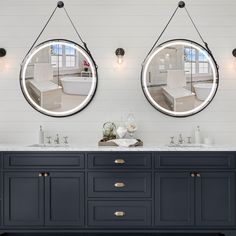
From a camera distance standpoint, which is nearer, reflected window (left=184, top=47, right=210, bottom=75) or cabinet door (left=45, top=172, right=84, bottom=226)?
cabinet door (left=45, top=172, right=84, bottom=226)

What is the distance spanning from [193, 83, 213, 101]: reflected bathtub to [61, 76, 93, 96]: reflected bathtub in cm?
134

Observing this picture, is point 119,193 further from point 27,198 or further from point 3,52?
point 3,52

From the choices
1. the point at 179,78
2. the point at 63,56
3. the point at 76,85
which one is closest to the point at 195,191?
the point at 179,78

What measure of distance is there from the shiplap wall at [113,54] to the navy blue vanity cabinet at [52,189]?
0.66 metres

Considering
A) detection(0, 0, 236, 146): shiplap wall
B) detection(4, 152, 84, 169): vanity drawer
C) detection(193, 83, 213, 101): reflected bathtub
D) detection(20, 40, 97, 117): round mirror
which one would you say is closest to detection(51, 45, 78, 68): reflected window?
detection(20, 40, 97, 117): round mirror

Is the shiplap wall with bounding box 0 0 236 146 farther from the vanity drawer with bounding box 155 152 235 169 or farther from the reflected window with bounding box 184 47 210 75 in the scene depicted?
the vanity drawer with bounding box 155 152 235 169

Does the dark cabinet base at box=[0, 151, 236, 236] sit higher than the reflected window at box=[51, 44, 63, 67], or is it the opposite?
the reflected window at box=[51, 44, 63, 67]

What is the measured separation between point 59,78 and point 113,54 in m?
0.75

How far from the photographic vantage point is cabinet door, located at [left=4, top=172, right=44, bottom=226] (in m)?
4.01

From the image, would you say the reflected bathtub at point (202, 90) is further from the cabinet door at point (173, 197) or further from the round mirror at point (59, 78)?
the round mirror at point (59, 78)

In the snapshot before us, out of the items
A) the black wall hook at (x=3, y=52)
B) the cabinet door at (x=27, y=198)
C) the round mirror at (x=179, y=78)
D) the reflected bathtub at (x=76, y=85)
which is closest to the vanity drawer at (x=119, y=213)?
the cabinet door at (x=27, y=198)

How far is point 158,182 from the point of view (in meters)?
4.00

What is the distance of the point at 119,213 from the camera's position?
4.00 meters

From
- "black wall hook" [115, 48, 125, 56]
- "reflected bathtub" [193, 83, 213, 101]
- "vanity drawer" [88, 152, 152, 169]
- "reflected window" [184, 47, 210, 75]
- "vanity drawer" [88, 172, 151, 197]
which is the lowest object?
"vanity drawer" [88, 172, 151, 197]
